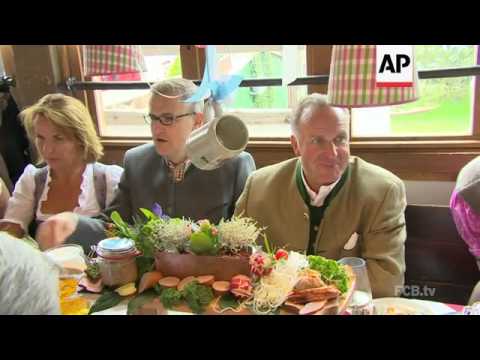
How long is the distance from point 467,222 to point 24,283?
1443mm

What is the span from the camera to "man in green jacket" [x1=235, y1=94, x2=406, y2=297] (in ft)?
4.77

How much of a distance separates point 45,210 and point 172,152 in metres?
0.70

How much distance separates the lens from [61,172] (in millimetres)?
2039

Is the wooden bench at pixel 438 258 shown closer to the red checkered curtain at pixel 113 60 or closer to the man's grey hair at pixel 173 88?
the man's grey hair at pixel 173 88

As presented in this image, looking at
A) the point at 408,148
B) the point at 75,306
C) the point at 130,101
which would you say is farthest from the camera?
the point at 130,101

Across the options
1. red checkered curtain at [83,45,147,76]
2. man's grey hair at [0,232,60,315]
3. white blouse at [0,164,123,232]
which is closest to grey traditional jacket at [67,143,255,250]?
white blouse at [0,164,123,232]

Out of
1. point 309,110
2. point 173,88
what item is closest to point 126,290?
point 173,88

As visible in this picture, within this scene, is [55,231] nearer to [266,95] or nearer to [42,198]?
[42,198]

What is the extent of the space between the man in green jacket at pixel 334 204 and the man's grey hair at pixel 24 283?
3.58 ft

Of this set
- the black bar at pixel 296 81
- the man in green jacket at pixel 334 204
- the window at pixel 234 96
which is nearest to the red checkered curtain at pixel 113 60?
the window at pixel 234 96

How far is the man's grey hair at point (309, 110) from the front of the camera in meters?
1.47

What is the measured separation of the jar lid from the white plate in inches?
24.5

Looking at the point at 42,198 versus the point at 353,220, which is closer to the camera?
the point at 353,220
